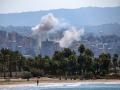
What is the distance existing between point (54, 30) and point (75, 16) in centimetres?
55

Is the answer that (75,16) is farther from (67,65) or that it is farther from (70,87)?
(70,87)

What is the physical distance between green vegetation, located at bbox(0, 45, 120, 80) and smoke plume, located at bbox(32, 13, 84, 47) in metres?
0.33

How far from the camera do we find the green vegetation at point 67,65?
874 cm

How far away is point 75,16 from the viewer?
27.2 feet

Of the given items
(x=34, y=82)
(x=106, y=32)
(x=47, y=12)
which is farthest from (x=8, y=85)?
(x=106, y=32)

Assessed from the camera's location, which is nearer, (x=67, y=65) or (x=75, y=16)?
(x=75, y=16)

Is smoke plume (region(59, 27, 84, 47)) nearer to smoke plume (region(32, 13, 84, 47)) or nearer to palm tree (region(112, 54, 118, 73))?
smoke plume (region(32, 13, 84, 47))

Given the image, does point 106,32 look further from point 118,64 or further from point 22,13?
point 22,13

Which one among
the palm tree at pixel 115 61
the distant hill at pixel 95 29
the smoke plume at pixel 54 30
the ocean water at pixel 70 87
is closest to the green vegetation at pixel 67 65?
the palm tree at pixel 115 61

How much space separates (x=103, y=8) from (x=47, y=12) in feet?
3.94

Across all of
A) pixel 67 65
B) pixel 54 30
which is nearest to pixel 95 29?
pixel 54 30

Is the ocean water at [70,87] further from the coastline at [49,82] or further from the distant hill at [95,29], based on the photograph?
the distant hill at [95,29]

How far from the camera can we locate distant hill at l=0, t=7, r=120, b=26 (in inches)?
324

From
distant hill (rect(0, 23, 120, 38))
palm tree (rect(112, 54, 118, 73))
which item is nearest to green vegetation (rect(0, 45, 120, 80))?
palm tree (rect(112, 54, 118, 73))
